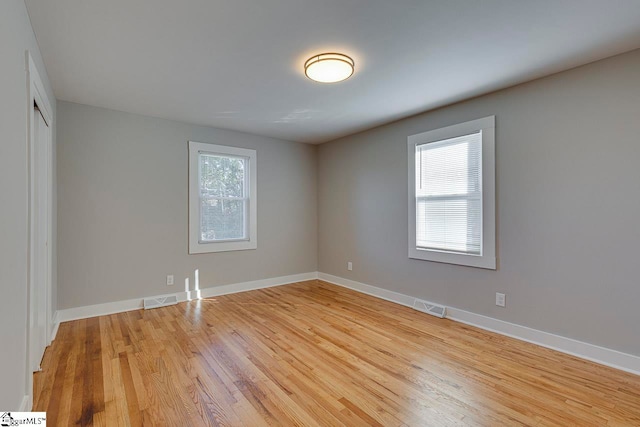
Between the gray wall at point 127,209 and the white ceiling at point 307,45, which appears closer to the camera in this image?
the white ceiling at point 307,45

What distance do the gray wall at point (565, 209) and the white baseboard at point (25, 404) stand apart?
145 inches

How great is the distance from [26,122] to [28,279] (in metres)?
0.96

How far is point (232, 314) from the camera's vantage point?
3.66 meters

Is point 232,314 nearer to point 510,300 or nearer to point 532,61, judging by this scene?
point 510,300

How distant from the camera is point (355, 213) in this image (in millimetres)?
4879

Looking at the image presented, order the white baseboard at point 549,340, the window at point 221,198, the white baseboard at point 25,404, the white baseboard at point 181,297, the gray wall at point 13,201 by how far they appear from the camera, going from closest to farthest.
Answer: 1. the gray wall at point 13,201
2. the white baseboard at point 25,404
3. the white baseboard at point 549,340
4. the white baseboard at point 181,297
5. the window at point 221,198

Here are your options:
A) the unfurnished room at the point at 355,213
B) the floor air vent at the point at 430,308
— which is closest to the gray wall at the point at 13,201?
the unfurnished room at the point at 355,213

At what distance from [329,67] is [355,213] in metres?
2.70

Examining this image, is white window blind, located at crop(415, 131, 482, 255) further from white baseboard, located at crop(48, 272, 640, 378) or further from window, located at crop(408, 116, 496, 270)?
white baseboard, located at crop(48, 272, 640, 378)

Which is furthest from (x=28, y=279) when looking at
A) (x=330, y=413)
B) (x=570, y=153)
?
(x=570, y=153)

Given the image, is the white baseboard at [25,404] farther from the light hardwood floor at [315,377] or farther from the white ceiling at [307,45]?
the white ceiling at [307,45]

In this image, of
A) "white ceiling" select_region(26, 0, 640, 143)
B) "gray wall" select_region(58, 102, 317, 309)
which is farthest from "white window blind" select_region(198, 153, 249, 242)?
"white ceiling" select_region(26, 0, 640, 143)

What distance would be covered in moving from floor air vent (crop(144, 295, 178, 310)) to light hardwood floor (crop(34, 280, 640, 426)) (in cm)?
38

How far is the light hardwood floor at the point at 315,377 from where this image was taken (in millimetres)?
1832
